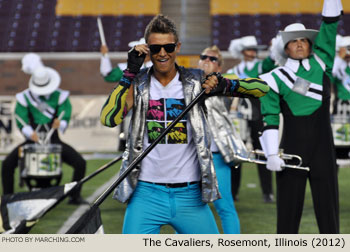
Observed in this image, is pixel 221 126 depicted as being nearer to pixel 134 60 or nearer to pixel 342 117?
pixel 134 60

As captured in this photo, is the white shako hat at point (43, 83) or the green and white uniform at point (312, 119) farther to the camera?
the white shako hat at point (43, 83)

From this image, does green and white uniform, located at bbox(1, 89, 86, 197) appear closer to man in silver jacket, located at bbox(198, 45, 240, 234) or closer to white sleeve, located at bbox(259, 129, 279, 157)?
man in silver jacket, located at bbox(198, 45, 240, 234)

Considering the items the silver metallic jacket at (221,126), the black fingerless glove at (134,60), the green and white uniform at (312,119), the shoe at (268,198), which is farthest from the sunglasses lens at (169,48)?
the shoe at (268,198)

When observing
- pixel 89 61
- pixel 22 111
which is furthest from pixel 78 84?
pixel 22 111

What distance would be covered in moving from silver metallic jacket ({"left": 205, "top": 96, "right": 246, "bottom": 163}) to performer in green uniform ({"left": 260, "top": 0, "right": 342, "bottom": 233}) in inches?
35.0

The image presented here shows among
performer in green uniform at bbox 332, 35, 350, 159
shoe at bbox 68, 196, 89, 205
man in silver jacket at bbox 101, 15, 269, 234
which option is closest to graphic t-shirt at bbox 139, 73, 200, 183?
man in silver jacket at bbox 101, 15, 269, 234

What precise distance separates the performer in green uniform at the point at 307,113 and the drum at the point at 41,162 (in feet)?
13.0

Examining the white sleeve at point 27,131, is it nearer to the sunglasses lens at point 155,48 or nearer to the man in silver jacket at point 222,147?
the man in silver jacket at point 222,147

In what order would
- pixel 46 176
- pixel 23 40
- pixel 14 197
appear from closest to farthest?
pixel 14 197 → pixel 46 176 → pixel 23 40

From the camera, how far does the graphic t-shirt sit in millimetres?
4047

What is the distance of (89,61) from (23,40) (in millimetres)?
2734

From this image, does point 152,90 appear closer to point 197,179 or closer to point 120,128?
point 197,179

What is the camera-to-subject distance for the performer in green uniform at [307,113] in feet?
17.5
